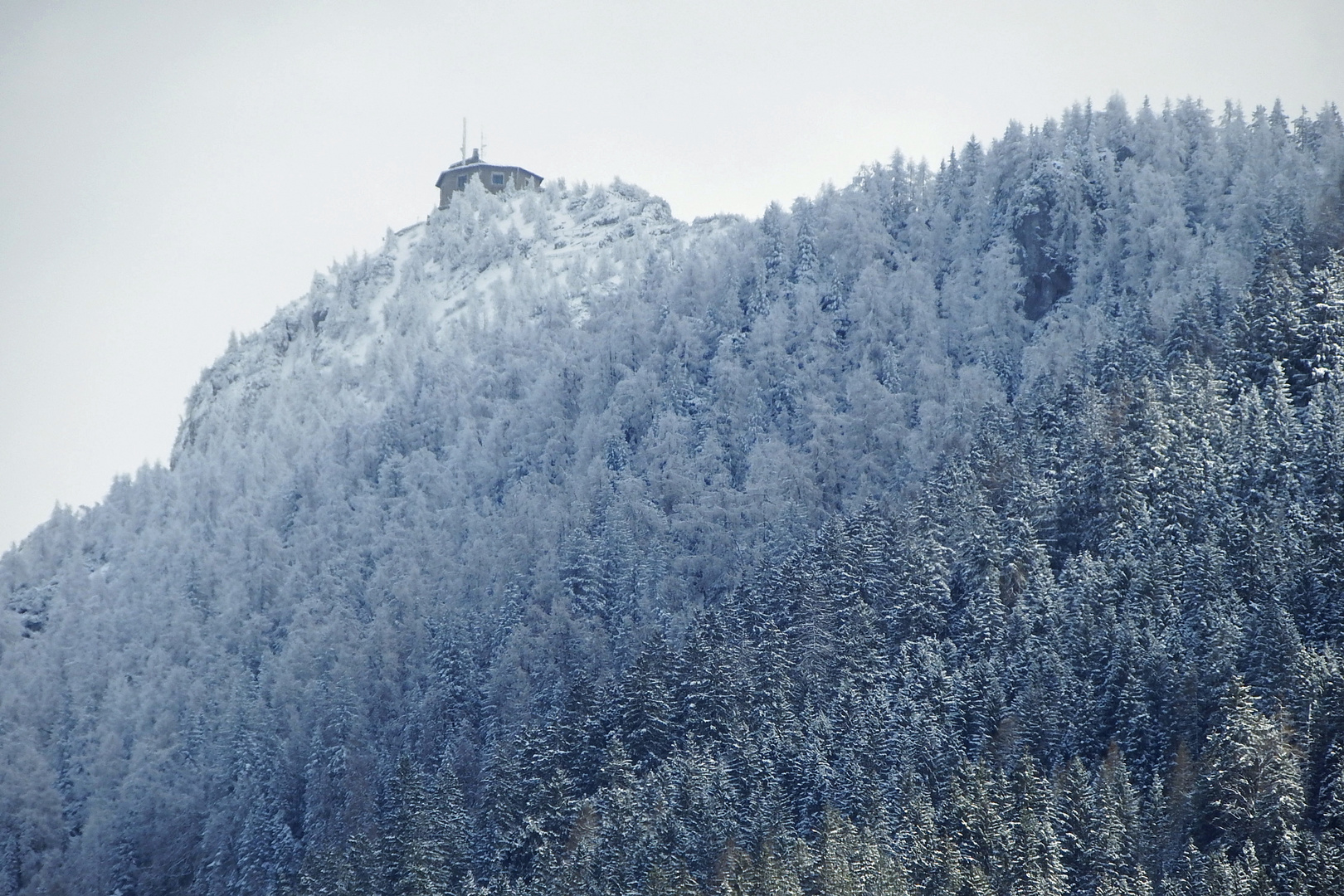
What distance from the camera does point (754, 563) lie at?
305ft

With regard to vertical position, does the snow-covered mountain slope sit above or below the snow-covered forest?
above

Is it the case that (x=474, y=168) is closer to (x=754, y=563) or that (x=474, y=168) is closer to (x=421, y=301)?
(x=421, y=301)

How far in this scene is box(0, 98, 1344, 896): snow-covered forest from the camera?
5731 cm

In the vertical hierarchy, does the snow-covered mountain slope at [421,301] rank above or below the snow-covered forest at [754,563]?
above

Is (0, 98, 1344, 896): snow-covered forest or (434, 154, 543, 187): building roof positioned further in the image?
(434, 154, 543, 187): building roof

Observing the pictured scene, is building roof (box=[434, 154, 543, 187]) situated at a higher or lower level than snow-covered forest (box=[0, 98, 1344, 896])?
higher

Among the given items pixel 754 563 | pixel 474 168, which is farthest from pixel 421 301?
pixel 754 563

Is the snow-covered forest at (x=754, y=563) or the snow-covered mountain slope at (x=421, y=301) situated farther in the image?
the snow-covered mountain slope at (x=421, y=301)

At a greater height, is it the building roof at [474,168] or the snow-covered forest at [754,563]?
the building roof at [474,168]

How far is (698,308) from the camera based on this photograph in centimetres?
13675

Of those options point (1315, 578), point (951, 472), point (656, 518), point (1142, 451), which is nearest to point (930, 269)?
point (656, 518)

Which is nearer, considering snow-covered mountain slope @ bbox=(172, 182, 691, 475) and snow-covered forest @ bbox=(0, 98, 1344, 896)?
snow-covered forest @ bbox=(0, 98, 1344, 896)

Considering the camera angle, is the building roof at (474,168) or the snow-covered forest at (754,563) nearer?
the snow-covered forest at (754,563)

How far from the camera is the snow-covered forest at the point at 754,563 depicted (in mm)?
57312
